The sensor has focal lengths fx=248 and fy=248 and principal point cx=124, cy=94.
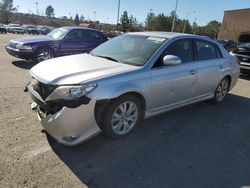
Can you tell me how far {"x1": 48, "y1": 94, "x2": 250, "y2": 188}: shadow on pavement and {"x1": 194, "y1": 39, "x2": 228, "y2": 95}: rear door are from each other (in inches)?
33.4

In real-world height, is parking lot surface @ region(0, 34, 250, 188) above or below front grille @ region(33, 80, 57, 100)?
below

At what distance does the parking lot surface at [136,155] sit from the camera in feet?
9.51

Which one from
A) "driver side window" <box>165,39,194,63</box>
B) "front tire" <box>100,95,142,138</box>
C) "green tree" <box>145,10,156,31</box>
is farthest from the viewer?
"green tree" <box>145,10,156,31</box>

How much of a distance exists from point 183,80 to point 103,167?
226cm

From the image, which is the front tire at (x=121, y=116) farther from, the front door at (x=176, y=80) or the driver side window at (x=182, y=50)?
the driver side window at (x=182, y=50)

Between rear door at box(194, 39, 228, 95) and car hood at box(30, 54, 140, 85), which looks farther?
rear door at box(194, 39, 228, 95)

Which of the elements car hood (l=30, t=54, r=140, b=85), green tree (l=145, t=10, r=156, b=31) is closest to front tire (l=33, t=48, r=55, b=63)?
car hood (l=30, t=54, r=140, b=85)

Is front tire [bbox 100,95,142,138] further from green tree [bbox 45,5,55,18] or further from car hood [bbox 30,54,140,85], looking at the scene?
green tree [bbox 45,5,55,18]

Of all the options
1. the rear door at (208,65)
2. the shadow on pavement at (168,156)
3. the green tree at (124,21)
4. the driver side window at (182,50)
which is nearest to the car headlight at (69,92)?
the shadow on pavement at (168,156)

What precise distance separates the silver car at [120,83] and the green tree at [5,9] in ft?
304

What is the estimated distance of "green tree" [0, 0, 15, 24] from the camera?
277 feet

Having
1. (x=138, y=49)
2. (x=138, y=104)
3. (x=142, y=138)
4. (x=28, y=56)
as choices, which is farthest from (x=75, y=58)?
(x=28, y=56)

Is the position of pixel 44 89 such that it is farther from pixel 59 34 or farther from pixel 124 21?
pixel 124 21

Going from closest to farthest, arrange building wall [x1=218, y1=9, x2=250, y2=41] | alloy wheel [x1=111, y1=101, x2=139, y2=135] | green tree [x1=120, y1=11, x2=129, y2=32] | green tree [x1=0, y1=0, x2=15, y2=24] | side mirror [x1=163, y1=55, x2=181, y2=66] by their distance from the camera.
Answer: alloy wheel [x1=111, y1=101, x2=139, y2=135]
side mirror [x1=163, y1=55, x2=181, y2=66]
building wall [x1=218, y1=9, x2=250, y2=41]
green tree [x1=120, y1=11, x2=129, y2=32]
green tree [x1=0, y1=0, x2=15, y2=24]
